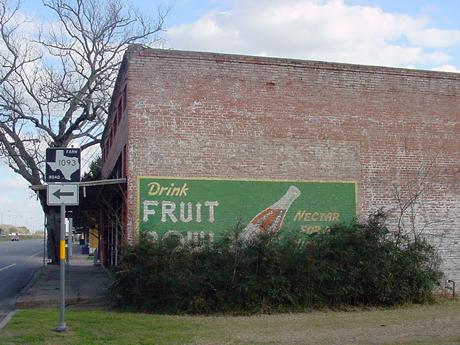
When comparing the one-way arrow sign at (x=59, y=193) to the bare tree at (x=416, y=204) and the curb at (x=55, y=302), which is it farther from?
the bare tree at (x=416, y=204)

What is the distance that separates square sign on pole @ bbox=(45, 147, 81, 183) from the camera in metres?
11.9

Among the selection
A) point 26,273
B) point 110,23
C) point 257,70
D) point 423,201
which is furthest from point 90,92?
point 423,201

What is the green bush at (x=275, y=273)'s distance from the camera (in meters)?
14.9

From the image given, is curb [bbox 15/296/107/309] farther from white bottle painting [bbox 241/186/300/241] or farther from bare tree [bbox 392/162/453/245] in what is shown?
bare tree [bbox 392/162/453/245]

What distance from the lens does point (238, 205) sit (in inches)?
679

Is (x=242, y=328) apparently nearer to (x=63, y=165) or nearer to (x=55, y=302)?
(x=63, y=165)

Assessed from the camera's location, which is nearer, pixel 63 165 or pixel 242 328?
pixel 63 165

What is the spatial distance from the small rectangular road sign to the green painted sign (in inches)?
182

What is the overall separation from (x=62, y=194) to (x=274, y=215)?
721 centimetres

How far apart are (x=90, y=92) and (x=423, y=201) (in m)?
21.9

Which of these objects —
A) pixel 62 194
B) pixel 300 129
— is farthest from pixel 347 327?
pixel 300 129

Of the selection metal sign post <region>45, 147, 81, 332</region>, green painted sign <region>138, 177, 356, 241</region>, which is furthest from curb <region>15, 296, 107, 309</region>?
metal sign post <region>45, 147, 81, 332</region>

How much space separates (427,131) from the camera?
19.2 meters

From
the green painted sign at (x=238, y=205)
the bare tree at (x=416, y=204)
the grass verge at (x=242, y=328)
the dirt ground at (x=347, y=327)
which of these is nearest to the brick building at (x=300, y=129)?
the bare tree at (x=416, y=204)
